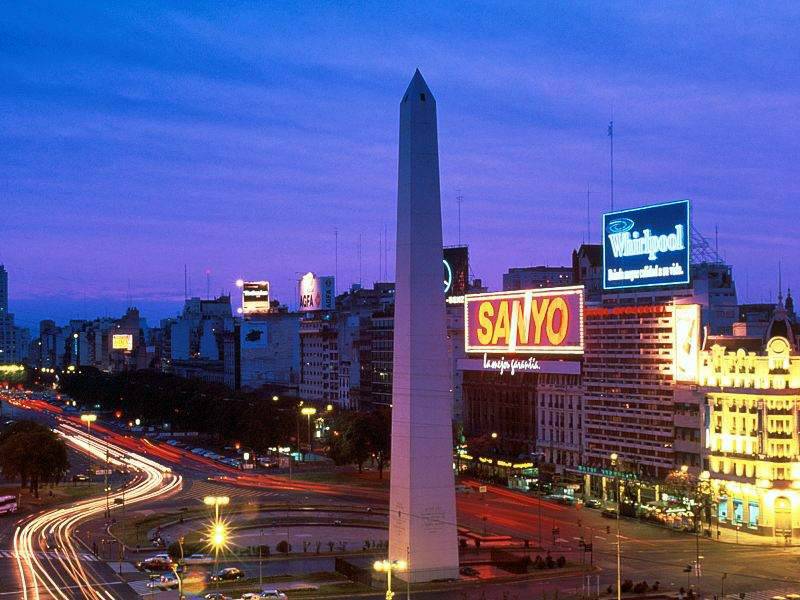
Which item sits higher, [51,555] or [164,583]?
[164,583]

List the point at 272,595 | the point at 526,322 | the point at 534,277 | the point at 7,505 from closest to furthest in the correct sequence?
the point at 272,595 < the point at 7,505 < the point at 526,322 < the point at 534,277

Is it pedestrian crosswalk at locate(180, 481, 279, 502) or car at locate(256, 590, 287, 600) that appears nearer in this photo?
car at locate(256, 590, 287, 600)

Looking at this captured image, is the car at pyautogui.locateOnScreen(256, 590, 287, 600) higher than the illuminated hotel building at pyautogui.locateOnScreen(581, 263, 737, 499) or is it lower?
lower

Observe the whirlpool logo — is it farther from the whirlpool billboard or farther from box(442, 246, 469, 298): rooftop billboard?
box(442, 246, 469, 298): rooftop billboard

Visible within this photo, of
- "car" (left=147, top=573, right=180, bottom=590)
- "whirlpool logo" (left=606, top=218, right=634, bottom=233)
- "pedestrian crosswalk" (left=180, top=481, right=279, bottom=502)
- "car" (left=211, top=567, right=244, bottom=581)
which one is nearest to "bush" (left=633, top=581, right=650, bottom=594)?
"car" (left=211, top=567, right=244, bottom=581)

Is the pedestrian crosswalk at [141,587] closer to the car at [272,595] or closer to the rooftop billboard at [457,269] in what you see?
the car at [272,595]

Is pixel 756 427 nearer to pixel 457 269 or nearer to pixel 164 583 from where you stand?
pixel 164 583

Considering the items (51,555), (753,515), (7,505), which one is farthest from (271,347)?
(51,555)
